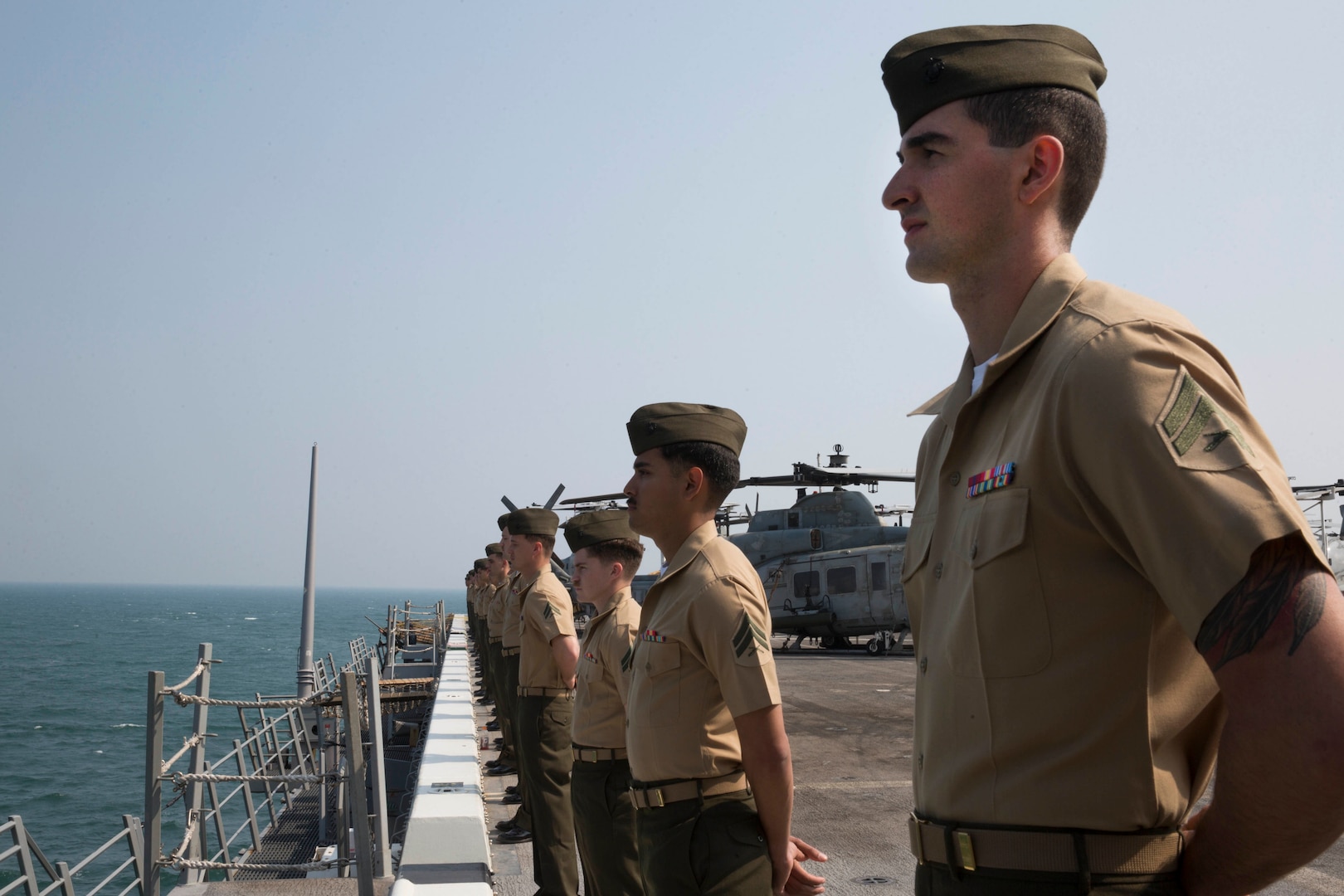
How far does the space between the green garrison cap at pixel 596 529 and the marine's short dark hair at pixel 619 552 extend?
0.02 m

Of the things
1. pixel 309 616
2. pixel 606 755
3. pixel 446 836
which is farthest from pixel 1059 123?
pixel 309 616

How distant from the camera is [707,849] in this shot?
309 cm

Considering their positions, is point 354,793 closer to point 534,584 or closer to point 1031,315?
point 534,584

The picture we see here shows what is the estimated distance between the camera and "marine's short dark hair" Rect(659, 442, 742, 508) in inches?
152

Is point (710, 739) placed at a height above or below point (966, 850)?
below

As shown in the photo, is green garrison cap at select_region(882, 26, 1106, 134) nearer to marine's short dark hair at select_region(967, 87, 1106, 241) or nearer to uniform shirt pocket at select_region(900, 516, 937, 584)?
marine's short dark hair at select_region(967, 87, 1106, 241)

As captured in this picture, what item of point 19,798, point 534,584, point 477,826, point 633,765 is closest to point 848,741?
point 534,584

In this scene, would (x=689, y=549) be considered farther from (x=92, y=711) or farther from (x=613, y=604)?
(x=92, y=711)

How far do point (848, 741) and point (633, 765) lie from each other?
296 inches

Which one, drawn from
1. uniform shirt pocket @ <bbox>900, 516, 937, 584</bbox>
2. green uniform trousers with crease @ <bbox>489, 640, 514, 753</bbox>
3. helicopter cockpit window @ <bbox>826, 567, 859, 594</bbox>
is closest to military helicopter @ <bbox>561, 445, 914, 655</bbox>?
helicopter cockpit window @ <bbox>826, 567, 859, 594</bbox>

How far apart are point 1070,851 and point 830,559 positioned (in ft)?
72.0

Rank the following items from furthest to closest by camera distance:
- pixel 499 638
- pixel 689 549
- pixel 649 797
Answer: pixel 499 638
pixel 689 549
pixel 649 797

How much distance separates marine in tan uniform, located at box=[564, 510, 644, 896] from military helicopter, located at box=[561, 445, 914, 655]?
17.3 m

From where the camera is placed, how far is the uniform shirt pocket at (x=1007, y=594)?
1289mm
